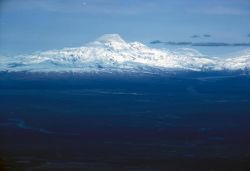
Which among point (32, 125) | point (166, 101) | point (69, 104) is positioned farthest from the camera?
point (166, 101)

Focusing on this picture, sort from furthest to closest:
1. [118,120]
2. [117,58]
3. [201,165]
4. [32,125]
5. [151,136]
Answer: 1. [117,58]
2. [118,120]
3. [32,125]
4. [151,136]
5. [201,165]

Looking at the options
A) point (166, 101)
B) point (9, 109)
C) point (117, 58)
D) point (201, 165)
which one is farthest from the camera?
point (117, 58)

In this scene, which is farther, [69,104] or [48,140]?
[69,104]

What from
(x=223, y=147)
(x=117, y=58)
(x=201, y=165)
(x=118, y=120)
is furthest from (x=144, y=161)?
(x=117, y=58)

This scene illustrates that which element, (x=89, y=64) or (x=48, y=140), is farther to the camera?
(x=89, y=64)

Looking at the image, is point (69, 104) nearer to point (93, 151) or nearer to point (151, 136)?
A: point (151, 136)

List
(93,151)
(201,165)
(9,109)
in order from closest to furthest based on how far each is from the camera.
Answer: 1. (201,165)
2. (93,151)
3. (9,109)

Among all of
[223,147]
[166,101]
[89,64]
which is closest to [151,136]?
[223,147]

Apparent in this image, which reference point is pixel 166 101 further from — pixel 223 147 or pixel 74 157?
pixel 74 157

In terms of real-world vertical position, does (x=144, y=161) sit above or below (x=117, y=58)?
below
